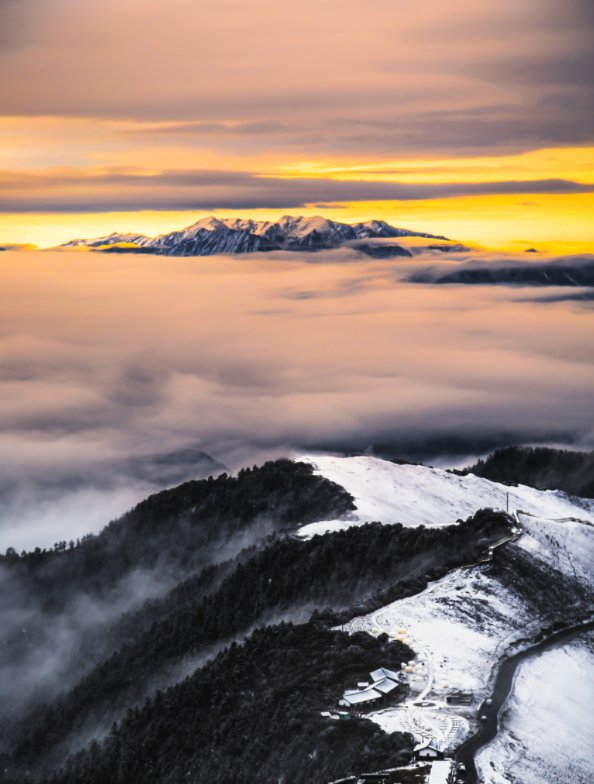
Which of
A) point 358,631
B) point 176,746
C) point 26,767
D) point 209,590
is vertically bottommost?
point 26,767

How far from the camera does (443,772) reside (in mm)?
86875

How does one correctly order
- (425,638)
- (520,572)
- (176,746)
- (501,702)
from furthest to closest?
(520,572) < (425,638) < (176,746) < (501,702)

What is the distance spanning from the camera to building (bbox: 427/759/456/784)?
85.4m

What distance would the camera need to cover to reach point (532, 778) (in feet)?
297

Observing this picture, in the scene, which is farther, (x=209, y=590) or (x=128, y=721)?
(x=209, y=590)

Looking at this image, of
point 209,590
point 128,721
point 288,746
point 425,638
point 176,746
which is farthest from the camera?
point 209,590

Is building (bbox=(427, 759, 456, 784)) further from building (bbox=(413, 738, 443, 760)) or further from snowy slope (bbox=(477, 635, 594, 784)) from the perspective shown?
snowy slope (bbox=(477, 635, 594, 784))

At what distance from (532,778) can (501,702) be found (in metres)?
14.4

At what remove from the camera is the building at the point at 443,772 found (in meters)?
85.4

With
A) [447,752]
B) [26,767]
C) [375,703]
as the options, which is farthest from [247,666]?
[26,767]

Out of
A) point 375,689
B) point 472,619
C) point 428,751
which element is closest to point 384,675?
point 375,689

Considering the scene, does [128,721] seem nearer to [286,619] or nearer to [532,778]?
[286,619]

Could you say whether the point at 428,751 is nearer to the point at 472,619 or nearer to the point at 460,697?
the point at 460,697

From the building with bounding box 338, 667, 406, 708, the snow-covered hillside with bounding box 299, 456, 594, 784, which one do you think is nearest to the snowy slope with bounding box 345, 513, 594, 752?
the snow-covered hillside with bounding box 299, 456, 594, 784
